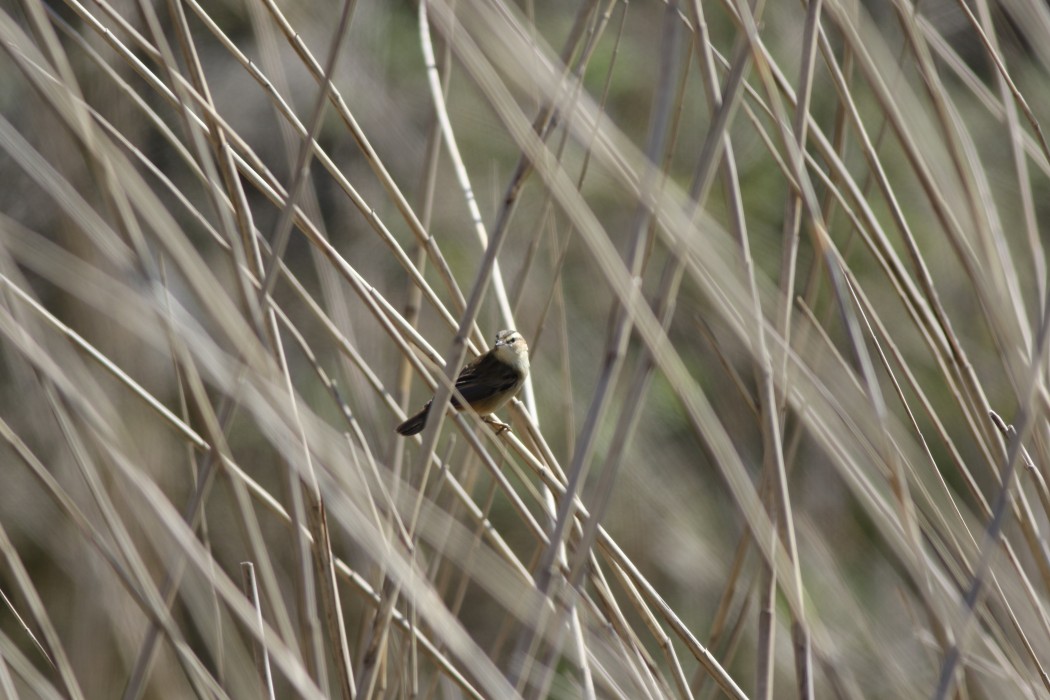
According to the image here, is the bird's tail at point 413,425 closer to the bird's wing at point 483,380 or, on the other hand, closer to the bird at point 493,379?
the bird at point 493,379

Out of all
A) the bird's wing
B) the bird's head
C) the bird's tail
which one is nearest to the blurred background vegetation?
the bird's tail

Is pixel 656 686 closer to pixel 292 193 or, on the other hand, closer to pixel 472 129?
pixel 292 193

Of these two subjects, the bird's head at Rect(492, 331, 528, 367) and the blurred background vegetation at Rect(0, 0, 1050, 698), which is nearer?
the blurred background vegetation at Rect(0, 0, 1050, 698)

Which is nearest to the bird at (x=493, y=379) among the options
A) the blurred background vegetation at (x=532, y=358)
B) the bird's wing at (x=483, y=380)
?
the bird's wing at (x=483, y=380)

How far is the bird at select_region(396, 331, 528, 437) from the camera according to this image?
2.79m

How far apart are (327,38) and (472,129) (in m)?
0.85

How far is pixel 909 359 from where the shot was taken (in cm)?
523

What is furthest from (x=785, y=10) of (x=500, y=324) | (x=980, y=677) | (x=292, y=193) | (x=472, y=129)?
(x=292, y=193)

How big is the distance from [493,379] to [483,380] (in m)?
0.04

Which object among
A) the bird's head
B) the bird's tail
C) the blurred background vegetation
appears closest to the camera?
the blurred background vegetation

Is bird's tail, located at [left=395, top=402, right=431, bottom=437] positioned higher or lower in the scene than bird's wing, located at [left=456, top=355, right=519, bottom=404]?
higher

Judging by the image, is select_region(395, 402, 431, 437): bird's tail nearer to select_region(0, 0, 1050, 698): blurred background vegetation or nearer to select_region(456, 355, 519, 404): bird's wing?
select_region(0, 0, 1050, 698): blurred background vegetation

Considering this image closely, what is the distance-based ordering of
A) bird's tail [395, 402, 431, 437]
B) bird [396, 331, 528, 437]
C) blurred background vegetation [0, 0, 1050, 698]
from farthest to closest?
bird [396, 331, 528, 437], bird's tail [395, 402, 431, 437], blurred background vegetation [0, 0, 1050, 698]

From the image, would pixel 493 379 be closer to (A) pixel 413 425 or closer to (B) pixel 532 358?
(A) pixel 413 425
